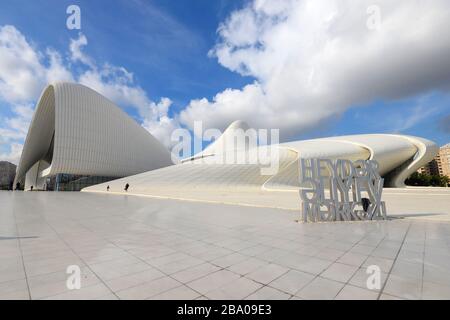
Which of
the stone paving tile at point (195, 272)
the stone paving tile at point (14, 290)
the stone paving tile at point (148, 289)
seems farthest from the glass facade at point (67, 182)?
the stone paving tile at point (148, 289)

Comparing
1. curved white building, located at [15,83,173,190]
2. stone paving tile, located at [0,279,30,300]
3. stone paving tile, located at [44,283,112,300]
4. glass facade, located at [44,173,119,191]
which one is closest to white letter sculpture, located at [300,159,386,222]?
stone paving tile, located at [44,283,112,300]

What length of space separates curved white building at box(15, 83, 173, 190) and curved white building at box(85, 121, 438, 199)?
25.9 ft

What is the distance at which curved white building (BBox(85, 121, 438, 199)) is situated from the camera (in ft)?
81.0

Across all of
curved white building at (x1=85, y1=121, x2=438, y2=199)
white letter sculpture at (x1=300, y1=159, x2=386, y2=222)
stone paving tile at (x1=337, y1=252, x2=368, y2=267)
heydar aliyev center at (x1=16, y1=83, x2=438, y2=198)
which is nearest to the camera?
stone paving tile at (x1=337, y1=252, x2=368, y2=267)

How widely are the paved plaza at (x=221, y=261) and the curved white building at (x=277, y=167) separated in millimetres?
16404

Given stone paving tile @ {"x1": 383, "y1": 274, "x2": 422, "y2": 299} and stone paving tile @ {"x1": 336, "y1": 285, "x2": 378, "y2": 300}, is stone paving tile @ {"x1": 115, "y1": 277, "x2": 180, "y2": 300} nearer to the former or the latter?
stone paving tile @ {"x1": 336, "y1": 285, "x2": 378, "y2": 300}

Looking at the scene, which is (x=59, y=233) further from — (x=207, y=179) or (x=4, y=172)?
(x=4, y=172)

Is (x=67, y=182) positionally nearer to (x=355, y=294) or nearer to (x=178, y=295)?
(x=178, y=295)

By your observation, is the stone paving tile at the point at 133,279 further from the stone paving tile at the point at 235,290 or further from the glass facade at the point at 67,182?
the glass facade at the point at 67,182

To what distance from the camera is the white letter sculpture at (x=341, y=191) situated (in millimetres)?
7551

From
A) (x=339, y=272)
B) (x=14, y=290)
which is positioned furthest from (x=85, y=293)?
(x=339, y=272)

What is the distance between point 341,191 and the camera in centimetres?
806

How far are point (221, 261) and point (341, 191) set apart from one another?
6.27 m
